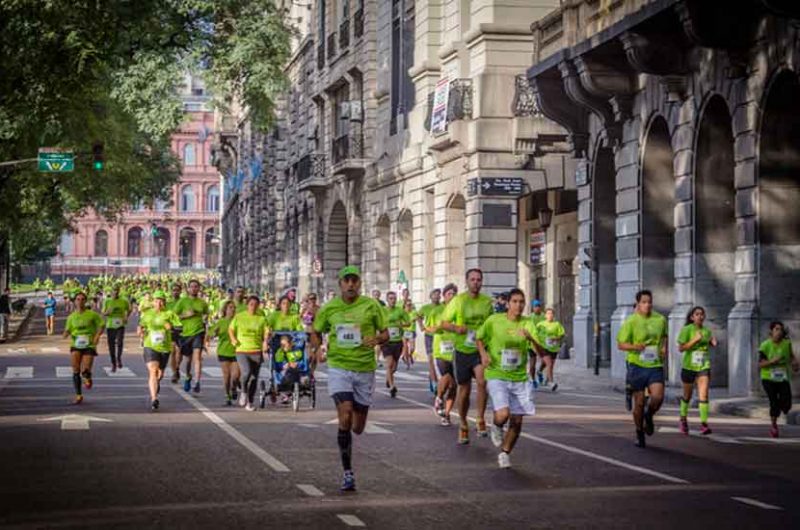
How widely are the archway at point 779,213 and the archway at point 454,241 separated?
1940 cm

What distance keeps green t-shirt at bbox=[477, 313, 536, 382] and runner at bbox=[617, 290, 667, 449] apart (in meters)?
2.74

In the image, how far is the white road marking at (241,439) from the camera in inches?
681

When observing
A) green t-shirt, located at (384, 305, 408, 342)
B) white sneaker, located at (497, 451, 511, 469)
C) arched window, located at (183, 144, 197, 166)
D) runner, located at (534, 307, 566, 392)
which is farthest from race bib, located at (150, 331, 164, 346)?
arched window, located at (183, 144, 197, 166)

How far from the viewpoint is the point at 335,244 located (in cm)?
6650

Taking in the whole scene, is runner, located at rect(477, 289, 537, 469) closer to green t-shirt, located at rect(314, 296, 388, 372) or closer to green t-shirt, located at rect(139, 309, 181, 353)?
green t-shirt, located at rect(314, 296, 388, 372)

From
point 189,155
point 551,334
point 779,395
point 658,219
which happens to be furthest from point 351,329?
point 189,155

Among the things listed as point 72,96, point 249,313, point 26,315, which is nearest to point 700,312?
point 249,313

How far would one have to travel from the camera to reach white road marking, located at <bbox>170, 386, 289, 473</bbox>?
681 inches

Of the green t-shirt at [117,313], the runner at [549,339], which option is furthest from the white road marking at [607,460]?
the green t-shirt at [117,313]

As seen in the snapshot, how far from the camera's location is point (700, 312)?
22406 mm

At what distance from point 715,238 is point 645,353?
11.7 meters

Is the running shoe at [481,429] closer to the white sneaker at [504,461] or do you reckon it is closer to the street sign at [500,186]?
the white sneaker at [504,461]

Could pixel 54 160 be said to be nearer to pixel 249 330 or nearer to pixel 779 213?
pixel 249 330

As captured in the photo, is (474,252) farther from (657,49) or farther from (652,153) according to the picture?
(657,49)
